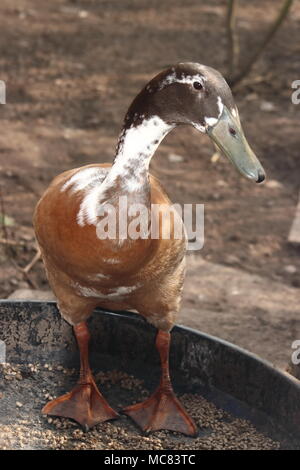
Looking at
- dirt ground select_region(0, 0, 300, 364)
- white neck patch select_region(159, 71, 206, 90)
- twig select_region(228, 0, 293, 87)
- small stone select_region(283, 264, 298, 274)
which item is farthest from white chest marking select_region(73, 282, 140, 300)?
twig select_region(228, 0, 293, 87)

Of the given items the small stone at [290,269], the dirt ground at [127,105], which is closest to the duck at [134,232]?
the dirt ground at [127,105]

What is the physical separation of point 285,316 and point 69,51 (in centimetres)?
311

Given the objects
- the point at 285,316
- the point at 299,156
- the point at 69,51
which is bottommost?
the point at 285,316

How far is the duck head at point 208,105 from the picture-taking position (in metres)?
2.36

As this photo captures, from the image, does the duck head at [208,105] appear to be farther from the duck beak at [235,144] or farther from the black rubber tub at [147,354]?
the black rubber tub at [147,354]

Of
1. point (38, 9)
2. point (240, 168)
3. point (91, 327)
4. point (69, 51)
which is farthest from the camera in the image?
point (38, 9)

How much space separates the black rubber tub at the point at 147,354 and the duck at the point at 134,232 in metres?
0.09

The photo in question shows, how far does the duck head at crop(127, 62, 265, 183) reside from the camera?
2355 mm

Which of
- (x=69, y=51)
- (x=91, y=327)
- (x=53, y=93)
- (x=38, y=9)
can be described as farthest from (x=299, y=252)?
(x=38, y=9)

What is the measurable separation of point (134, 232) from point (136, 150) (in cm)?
23

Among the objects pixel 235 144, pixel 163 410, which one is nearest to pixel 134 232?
pixel 235 144

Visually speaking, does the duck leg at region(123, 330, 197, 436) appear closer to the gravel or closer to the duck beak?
the gravel
